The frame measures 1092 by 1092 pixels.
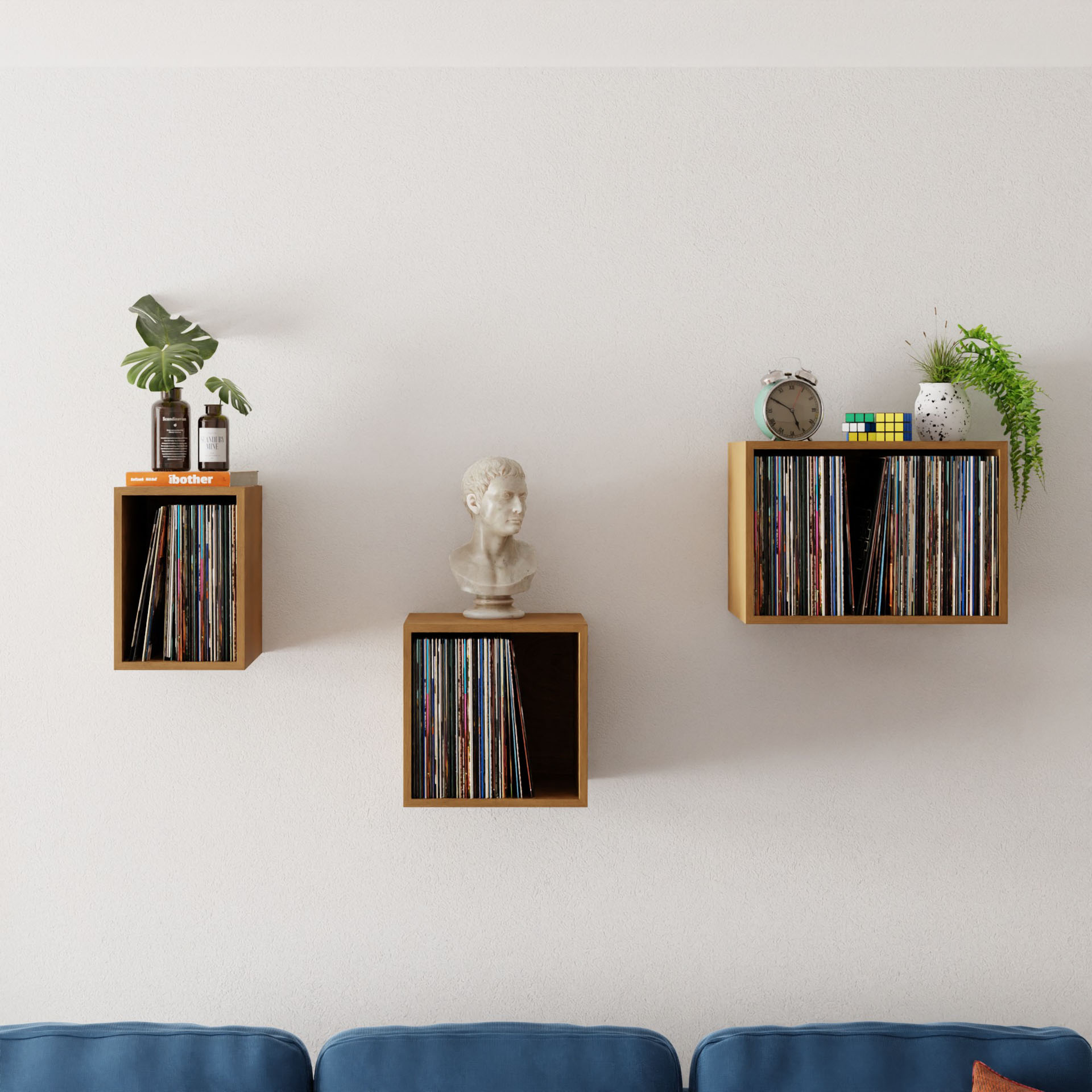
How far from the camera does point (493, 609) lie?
1.64m

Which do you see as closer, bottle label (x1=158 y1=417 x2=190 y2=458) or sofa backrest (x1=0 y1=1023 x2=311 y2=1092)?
sofa backrest (x1=0 y1=1023 x2=311 y2=1092)

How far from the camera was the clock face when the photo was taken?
164 centimetres

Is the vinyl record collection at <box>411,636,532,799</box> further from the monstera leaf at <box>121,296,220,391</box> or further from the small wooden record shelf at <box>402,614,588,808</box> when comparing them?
the monstera leaf at <box>121,296,220,391</box>

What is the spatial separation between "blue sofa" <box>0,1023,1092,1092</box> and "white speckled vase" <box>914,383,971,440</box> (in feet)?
3.40

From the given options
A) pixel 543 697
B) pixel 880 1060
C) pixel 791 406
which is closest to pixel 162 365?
pixel 543 697

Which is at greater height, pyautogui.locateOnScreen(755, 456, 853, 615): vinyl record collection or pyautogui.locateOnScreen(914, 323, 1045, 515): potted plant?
pyautogui.locateOnScreen(914, 323, 1045, 515): potted plant

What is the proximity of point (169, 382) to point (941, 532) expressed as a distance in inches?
55.0

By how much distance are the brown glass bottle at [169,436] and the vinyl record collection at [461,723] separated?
543 millimetres

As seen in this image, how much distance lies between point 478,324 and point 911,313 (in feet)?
2.82

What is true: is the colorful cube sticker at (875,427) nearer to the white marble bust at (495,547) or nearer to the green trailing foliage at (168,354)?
the white marble bust at (495,547)

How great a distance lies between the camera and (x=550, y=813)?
1782 mm

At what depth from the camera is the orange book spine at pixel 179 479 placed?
5.14 ft

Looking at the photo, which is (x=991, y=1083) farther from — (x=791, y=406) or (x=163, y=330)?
(x=163, y=330)

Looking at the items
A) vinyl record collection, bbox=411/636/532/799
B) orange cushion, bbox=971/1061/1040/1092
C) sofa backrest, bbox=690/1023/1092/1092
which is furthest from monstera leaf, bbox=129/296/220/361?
orange cushion, bbox=971/1061/1040/1092
